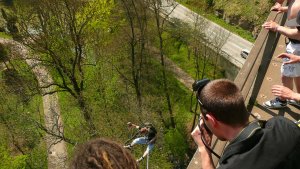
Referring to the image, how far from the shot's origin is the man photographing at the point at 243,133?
3.48 m

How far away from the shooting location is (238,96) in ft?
12.7

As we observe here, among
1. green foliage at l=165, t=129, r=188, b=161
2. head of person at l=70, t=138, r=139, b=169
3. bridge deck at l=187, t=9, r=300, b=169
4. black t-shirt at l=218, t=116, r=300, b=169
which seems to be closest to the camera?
head of person at l=70, t=138, r=139, b=169

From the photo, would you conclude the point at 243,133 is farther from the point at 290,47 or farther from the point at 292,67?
the point at 290,47

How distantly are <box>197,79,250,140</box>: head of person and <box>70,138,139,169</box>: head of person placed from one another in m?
1.32

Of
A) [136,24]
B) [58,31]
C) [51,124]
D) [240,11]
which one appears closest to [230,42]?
[240,11]

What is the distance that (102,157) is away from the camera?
9.04ft

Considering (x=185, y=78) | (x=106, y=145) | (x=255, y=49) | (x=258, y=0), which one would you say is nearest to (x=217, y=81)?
(x=106, y=145)

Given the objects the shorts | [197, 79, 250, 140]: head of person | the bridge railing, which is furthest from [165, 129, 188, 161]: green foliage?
[197, 79, 250, 140]: head of person

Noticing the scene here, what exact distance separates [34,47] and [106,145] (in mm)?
21350

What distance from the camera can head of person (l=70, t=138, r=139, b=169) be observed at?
2730mm

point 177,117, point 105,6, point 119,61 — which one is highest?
point 105,6

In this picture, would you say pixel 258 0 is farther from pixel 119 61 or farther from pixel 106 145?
pixel 106 145

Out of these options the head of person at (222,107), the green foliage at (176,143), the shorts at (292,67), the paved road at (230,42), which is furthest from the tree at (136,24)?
the head of person at (222,107)

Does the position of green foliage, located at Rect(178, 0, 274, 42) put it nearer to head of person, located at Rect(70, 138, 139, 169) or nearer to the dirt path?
the dirt path
